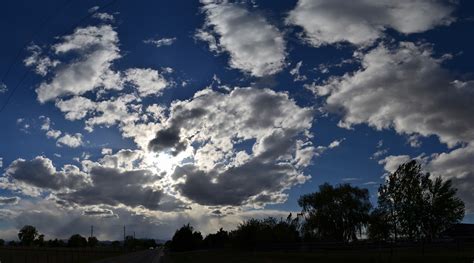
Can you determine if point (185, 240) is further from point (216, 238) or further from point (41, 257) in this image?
point (41, 257)

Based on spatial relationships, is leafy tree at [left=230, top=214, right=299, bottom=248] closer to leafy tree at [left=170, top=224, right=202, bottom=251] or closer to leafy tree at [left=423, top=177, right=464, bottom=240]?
leafy tree at [left=423, top=177, right=464, bottom=240]

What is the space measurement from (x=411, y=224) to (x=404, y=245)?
30.0 ft

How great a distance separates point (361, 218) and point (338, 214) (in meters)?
4.47

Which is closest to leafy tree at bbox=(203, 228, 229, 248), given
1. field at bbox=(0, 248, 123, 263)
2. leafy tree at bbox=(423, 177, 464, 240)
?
field at bbox=(0, 248, 123, 263)

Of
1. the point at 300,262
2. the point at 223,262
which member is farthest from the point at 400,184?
the point at 223,262

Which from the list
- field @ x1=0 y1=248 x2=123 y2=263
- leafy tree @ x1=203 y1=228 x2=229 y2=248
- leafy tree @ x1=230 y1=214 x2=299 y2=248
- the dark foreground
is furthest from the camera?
leafy tree @ x1=203 y1=228 x2=229 y2=248

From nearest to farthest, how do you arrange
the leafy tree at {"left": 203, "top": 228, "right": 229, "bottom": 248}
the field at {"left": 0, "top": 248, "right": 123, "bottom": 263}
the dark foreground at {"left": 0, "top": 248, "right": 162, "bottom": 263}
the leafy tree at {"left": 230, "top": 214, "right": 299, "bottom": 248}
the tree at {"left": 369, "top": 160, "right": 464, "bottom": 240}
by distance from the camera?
1. the tree at {"left": 369, "top": 160, "right": 464, "bottom": 240}
2. the field at {"left": 0, "top": 248, "right": 123, "bottom": 263}
3. the dark foreground at {"left": 0, "top": 248, "right": 162, "bottom": 263}
4. the leafy tree at {"left": 230, "top": 214, "right": 299, "bottom": 248}
5. the leafy tree at {"left": 203, "top": 228, "right": 229, "bottom": 248}

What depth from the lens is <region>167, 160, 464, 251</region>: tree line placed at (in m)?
47.7

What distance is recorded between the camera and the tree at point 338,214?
86875 mm

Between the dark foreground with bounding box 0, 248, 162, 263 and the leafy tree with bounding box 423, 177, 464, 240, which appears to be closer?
the leafy tree with bounding box 423, 177, 464, 240

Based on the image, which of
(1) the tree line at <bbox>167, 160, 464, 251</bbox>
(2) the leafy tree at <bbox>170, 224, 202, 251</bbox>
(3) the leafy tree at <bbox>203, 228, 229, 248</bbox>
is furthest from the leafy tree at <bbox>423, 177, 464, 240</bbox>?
(2) the leafy tree at <bbox>170, 224, 202, 251</bbox>

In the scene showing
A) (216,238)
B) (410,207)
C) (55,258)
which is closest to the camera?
(410,207)

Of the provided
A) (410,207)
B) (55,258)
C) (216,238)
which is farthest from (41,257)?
(216,238)

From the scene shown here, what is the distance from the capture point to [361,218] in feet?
288
